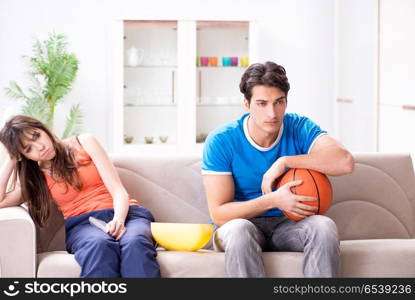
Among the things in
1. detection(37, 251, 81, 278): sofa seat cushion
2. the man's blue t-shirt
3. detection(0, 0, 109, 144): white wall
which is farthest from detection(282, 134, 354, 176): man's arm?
detection(0, 0, 109, 144): white wall

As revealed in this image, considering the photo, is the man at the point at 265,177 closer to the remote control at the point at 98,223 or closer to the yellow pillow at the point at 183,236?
the yellow pillow at the point at 183,236

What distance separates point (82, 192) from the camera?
279cm

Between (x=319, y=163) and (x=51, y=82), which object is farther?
(x=51, y=82)

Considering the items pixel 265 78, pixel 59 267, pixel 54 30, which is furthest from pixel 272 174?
pixel 54 30

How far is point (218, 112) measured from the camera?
6.25 meters

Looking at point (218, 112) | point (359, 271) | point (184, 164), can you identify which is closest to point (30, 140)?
point (184, 164)

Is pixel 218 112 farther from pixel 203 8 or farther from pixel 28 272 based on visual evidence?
pixel 28 272

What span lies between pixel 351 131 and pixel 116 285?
12.9 feet

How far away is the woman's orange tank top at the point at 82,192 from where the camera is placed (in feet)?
9.00

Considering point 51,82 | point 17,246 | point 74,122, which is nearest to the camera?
point 17,246

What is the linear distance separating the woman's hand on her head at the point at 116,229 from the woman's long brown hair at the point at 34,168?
0.89 feet

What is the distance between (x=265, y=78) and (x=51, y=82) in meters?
3.65

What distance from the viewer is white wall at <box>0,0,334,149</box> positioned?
6.22m

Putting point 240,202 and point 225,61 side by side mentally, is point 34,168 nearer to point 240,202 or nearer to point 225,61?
point 240,202
